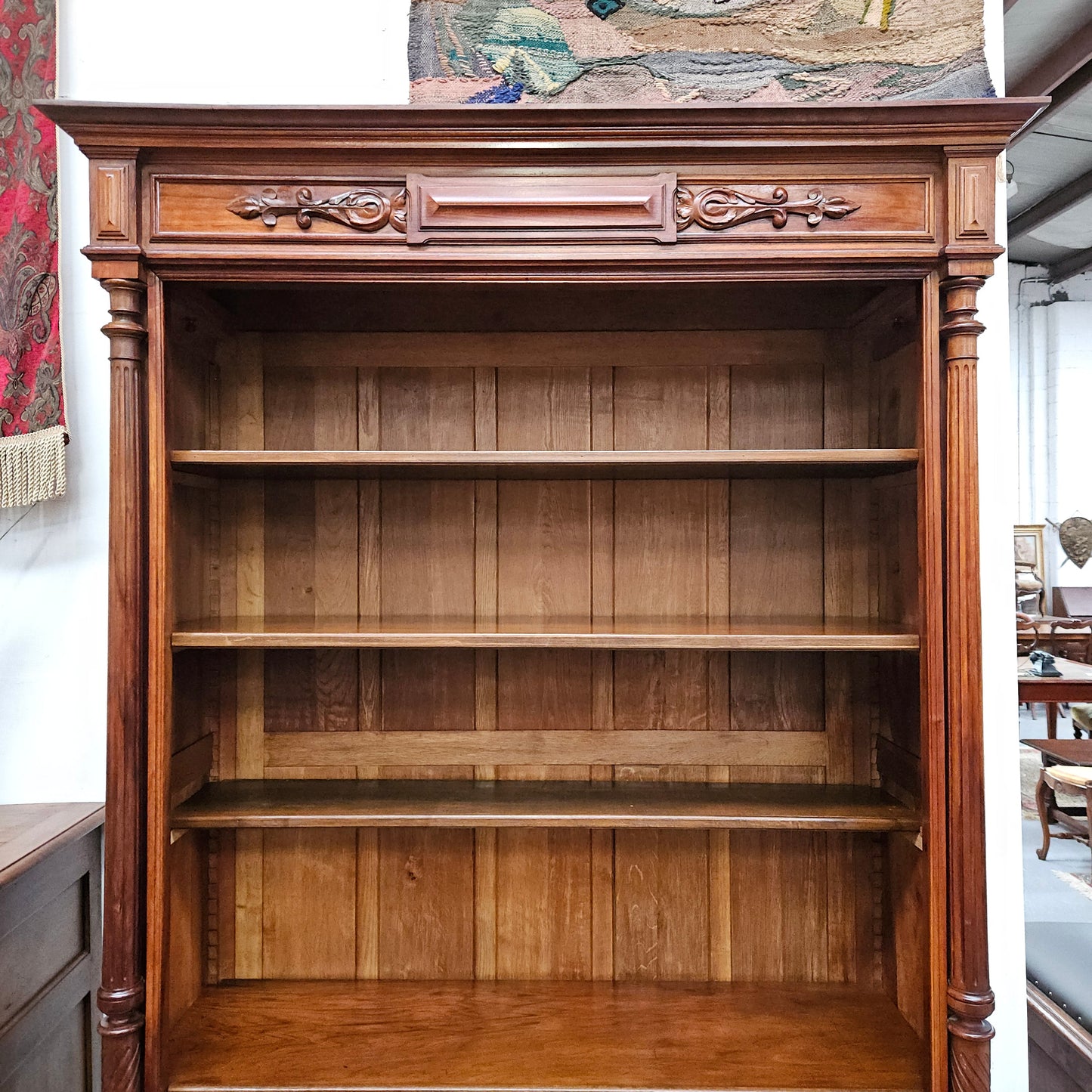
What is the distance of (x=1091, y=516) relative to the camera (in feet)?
23.8

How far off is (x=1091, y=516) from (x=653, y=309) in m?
7.40

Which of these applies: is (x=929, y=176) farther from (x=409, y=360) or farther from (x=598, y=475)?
(x=409, y=360)

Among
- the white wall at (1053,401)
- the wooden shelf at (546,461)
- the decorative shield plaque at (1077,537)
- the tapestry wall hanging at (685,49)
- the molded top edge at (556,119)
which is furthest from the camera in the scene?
the white wall at (1053,401)

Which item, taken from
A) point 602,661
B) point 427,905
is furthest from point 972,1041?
point 427,905

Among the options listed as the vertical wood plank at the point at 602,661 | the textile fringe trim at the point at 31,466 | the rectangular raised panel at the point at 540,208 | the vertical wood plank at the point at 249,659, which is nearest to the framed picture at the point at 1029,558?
the vertical wood plank at the point at 602,661

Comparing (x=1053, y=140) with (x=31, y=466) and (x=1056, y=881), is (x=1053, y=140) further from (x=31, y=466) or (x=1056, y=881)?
(x=31, y=466)

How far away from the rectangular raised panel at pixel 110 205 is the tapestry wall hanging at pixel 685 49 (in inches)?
23.5

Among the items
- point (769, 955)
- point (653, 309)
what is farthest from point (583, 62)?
point (769, 955)

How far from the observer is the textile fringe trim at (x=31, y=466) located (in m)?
1.56

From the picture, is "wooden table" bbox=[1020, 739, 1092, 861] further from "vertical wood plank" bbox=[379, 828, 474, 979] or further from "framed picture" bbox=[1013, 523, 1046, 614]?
"framed picture" bbox=[1013, 523, 1046, 614]

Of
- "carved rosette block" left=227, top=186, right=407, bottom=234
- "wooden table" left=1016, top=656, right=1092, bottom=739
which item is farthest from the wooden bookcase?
"wooden table" left=1016, top=656, right=1092, bottom=739

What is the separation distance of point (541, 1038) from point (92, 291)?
1.73 m

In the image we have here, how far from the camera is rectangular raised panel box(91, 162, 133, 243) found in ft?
4.07

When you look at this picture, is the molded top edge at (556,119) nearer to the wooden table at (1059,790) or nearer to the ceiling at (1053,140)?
the ceiling at (1053,140)
